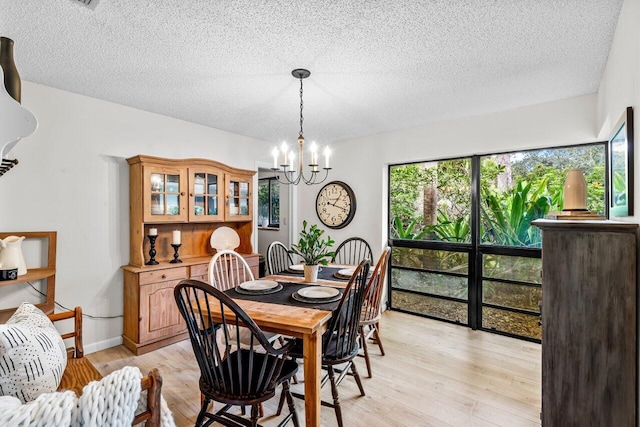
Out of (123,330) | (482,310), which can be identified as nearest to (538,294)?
(482,310)

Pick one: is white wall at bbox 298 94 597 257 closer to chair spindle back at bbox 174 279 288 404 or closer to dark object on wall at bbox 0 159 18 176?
chair spindle back at bbox 174 279 288 404

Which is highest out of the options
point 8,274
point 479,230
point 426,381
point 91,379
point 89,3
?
point 89,3

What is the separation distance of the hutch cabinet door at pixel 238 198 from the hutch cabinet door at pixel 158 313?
1.07 metres

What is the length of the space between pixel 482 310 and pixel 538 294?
574 mm

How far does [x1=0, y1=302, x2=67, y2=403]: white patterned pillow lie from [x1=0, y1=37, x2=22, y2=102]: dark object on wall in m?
0.86

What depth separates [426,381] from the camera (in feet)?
8.18

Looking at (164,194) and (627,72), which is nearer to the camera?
(627,72)

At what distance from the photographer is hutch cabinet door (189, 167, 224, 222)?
137 inches

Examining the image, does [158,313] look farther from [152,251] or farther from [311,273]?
[311,273]

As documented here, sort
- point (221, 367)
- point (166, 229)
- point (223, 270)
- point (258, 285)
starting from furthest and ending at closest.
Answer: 1. point (166, 229)
2. point (223, 270)
3. point (258, 285)
4. point (221, 367)

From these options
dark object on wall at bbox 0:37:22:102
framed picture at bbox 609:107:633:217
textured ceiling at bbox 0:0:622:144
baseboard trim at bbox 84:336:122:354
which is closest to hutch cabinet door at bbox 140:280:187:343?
baseboard trim at bbox 84:336:122:354

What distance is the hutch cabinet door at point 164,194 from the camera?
3109mm

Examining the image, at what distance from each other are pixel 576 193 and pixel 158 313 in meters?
3.46

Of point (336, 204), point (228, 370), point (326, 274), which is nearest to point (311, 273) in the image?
point (326, 274)
